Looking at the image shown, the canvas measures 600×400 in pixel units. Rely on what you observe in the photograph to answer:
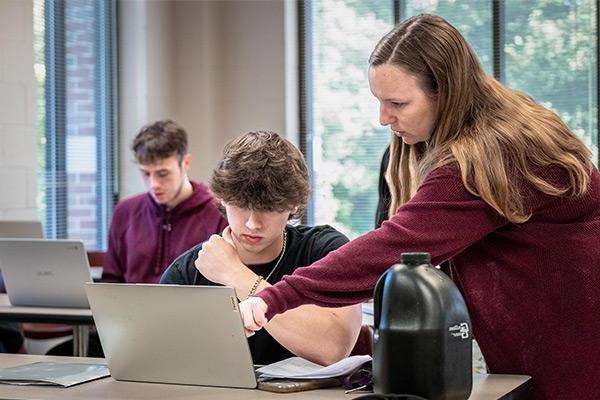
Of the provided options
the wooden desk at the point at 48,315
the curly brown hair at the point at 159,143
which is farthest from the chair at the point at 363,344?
the curly brown hair at the point at 159,143

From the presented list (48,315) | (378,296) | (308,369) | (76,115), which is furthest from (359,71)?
(378,296)

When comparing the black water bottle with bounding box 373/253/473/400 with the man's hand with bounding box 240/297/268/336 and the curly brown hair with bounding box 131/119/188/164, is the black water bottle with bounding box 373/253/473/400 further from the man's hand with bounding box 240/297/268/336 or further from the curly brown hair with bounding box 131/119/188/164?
the curly brown hair with bounding box 131/119/188/164

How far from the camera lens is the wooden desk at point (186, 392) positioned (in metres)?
1.78

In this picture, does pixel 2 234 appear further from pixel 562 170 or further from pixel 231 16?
pixel 562 170

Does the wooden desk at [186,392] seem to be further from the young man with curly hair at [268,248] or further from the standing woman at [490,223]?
the young man with curly hair at [268,248]

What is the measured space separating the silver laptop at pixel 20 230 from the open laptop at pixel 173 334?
81.6 inches

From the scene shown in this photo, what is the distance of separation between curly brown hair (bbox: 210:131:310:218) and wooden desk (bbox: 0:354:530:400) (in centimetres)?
45

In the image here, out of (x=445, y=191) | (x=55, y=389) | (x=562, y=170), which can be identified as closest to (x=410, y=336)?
(x=445, y=191)

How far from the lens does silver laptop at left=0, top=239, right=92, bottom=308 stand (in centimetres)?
328

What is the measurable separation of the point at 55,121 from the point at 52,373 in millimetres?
3314

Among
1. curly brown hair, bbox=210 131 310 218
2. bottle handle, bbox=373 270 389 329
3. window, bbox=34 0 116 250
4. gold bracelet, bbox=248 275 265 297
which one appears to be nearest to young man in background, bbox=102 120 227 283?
window, bbox=34 0 116 250

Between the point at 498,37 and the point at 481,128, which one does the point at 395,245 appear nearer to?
the point at 481,128

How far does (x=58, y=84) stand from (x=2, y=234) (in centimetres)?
143

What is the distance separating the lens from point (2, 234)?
396 centimetres
